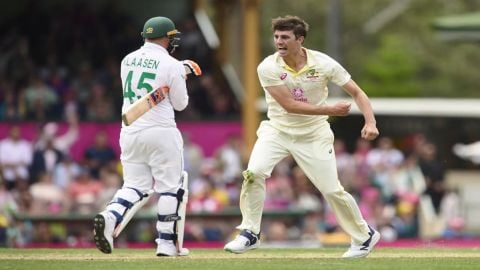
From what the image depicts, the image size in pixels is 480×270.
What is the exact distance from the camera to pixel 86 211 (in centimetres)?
2286

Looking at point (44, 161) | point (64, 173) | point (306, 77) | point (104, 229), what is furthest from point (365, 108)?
point (44, 161)

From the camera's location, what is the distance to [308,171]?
1322 centimetres

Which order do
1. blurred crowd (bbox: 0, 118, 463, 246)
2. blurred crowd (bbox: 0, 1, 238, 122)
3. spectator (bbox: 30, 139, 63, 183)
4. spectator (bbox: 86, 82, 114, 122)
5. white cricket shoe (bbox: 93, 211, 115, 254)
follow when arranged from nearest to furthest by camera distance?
white cricket shoe (bbox: 93, 211, 115, 254) → blurred crowd (bbox: 0, 118, 463, 246) → spectator (bbox: 30, 139, 63, 183) → blurred crowd (bbox: 0, 1, 238, 122) → spectator (bbox: 86, 82, 114, 122)

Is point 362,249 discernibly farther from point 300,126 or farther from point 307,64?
point 307,64

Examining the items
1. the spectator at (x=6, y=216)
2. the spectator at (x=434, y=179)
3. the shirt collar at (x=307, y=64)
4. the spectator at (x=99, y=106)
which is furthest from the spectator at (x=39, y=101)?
the shirt collar at (x=307, y=64)

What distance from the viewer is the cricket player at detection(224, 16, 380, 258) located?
42.4ft

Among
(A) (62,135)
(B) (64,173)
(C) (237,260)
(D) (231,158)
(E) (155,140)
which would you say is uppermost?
(E) (155,140)

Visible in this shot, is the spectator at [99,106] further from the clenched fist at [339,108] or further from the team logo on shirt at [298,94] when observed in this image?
the clenched fist at [339,108]

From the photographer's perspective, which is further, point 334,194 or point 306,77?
point 334,194

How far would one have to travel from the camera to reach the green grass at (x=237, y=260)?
39.5ft

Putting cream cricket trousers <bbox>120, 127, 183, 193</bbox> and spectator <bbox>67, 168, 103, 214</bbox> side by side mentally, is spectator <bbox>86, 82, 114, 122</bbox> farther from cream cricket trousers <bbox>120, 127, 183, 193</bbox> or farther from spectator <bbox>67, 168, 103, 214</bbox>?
cream cricket trousers <bbox>120, 127, 183, 193</bbox>

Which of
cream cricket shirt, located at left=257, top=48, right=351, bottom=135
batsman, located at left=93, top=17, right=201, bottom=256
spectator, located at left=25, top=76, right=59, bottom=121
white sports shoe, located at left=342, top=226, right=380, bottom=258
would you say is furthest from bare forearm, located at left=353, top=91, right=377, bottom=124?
spectator, located at left=25, top=76, right=59, bottom=121

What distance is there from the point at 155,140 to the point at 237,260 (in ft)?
4.33

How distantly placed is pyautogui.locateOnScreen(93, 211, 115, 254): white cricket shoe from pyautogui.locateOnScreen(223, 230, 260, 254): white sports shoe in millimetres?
1159
